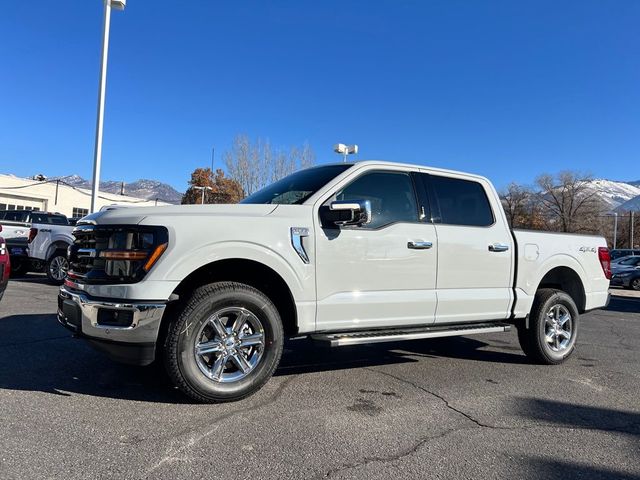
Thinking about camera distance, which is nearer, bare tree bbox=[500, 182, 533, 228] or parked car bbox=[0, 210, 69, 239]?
parked car bbox=[0, 210, 69, 239]

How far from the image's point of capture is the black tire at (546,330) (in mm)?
5762

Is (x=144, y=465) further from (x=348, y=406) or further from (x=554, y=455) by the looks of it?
(x=554, y=455)

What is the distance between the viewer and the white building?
143 feet

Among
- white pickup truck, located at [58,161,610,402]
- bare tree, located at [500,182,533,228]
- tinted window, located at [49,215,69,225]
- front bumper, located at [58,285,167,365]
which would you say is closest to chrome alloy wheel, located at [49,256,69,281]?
tinted window, located at [49,215,69,225]

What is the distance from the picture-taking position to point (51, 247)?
38.8 ft

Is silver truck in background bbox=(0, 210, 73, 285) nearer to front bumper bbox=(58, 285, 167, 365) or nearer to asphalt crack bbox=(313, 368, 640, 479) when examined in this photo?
front bumper bbox=(58, 285, 167, 365)

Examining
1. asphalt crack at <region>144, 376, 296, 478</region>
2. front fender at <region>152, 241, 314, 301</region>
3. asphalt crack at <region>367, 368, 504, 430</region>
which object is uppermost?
front fender at <region>152, 241, 314, 301</region>

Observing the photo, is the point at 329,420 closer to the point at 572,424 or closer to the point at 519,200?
the point at 572,424

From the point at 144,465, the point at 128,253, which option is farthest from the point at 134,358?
the point at 144,465

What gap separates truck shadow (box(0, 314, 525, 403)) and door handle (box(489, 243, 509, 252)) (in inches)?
55.5

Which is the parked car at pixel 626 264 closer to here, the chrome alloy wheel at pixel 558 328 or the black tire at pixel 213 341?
the chrome alloy wheel at pixel 558 328

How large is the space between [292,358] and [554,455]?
297cm

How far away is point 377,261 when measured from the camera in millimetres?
A: 4586

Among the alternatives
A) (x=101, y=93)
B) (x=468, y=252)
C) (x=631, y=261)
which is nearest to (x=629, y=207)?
(x=631, y=261)
